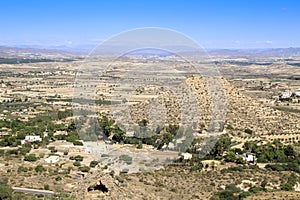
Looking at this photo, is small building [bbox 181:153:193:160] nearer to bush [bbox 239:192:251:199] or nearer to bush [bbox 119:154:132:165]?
bush [bbox 119:154:132:165]

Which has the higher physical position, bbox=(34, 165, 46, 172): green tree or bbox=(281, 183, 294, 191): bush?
bbox=(281, 183, 294, 191): bush

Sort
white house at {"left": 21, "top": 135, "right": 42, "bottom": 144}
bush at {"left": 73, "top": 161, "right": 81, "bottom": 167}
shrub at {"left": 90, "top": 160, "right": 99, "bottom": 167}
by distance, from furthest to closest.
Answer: white house at {"left": 21, "top": 135, "right": 42, "bottom": 144}, bush at {"left": 73, "top": 161, "right": 81, "bottom": 167}, shrub at {"left": 90, "top": 160, "right": 99, "bottom": 167}

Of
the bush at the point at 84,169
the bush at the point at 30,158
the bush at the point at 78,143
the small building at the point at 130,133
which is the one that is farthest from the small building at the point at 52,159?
the small building at the point at 130,133

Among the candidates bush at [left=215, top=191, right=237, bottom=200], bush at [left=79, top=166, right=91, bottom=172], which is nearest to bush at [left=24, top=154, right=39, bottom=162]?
bush at [left=79, top=166, right=91, bottom=172]

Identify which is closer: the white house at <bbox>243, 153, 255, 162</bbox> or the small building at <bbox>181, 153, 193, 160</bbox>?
the small building at <bbox>181, 153, 193, 160</bbox>

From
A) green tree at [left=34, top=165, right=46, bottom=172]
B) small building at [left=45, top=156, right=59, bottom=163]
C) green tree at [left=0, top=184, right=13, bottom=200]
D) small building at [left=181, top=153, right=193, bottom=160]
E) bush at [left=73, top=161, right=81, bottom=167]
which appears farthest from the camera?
small building at [left=181, top=153, right=193, bottom=160]

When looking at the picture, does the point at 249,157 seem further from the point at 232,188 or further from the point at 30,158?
the point at 30,158

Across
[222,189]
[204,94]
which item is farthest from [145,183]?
[204,94]

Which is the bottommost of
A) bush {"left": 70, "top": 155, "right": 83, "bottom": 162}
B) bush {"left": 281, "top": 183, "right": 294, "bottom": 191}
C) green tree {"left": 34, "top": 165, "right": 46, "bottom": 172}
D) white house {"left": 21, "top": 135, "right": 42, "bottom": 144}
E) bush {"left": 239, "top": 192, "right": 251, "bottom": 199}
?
white house {"left": 21, "top": 135, "right": 42, "bottom": 144}

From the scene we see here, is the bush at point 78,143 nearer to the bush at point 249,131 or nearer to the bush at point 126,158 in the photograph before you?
the bush at point 126,158

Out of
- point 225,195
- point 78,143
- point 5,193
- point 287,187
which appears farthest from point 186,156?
point 5,193

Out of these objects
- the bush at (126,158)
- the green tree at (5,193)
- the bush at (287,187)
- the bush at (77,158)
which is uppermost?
the green tree at (5,193)
